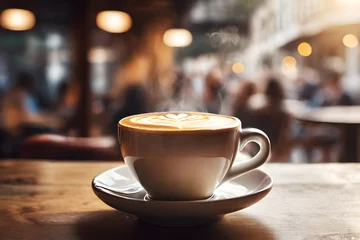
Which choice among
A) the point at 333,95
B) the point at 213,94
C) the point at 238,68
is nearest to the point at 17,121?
the point at 213,94

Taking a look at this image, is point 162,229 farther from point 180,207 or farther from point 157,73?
point 157,73

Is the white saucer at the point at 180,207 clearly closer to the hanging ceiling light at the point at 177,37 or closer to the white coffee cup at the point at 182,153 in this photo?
the white coffee cup at the point at 182,153

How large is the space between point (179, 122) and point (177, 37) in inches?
193

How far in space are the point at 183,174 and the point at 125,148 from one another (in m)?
0.09

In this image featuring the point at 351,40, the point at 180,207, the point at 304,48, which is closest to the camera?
the point at 180,207

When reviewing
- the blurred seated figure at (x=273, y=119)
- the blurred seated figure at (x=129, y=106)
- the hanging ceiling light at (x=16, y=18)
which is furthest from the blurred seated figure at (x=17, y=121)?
the blurred seated figure at (x=273, y=119)

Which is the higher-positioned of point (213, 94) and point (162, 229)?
point (162, 229)

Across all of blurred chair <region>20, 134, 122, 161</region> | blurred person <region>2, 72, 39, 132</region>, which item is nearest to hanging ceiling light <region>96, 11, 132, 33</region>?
blurred person <region>2, 72, 39, 132</region>

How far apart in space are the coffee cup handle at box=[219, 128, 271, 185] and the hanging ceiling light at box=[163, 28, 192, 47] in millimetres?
4803

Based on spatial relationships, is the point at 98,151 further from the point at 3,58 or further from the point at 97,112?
the point at 3,58

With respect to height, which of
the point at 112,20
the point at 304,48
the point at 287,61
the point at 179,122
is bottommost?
the point at 179,122

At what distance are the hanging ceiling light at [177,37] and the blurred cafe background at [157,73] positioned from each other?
0.5 inches

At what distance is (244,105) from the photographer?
3674 mm

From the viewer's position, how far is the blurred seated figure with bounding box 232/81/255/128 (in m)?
3.48
